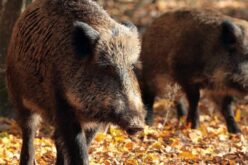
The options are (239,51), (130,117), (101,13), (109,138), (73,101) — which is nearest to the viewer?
(130,117)

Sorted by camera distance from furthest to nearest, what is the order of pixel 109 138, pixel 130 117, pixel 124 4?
pixel 124 4, pixel 109 138, pixel 130 117

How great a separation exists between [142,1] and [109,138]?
8.40 m

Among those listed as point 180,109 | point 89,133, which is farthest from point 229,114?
point 89,133

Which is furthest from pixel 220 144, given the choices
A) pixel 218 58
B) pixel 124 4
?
pixel 124 4

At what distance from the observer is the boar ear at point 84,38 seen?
566 cm

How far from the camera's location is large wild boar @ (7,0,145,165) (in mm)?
5512

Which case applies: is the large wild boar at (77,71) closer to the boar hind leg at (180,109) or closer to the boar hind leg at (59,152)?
the boar hind leg at (59,152)

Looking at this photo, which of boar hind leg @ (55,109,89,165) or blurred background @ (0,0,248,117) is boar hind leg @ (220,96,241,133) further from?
boar hind leg @ (55,109,89,165)

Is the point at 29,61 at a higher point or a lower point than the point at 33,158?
higher

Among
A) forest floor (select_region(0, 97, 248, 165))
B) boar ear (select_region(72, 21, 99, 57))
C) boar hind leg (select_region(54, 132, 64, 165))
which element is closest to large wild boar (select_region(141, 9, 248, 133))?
forest floor (select_region(0, 97, 248, 165))

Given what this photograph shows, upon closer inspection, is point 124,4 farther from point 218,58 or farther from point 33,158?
point 33,158

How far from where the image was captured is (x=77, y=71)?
5.77 meters

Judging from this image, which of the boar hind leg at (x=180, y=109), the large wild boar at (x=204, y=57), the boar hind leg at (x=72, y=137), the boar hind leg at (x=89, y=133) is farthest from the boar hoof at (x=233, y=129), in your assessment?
the boar hind leg at (x=72, y=137)

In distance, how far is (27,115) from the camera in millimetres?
6801
